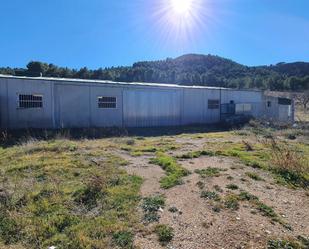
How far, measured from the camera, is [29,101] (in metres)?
17.3

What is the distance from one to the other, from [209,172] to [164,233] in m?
3.87

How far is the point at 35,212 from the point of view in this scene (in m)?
5.57

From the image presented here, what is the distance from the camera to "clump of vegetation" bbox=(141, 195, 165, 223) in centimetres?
532

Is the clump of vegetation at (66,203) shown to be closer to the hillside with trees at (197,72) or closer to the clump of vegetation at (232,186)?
the clump of vegetation at (232,186)

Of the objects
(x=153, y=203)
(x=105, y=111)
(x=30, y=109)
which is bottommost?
(x=153, y=203)

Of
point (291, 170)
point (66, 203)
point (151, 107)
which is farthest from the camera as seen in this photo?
point (151, 107)

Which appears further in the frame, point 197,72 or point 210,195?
point 197,72

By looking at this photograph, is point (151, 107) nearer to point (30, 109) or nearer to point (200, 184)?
point (30, 109)

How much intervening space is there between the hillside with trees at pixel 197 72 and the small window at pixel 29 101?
25.5 m

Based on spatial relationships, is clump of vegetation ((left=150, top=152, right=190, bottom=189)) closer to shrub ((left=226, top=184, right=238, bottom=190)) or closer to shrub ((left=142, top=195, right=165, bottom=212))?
shrub ((left=142, top=195, right=165, bottom=212))

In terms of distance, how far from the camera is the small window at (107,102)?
20.0 metres

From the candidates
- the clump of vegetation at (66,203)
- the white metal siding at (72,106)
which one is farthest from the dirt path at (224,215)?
the white metal siding at (72,106)

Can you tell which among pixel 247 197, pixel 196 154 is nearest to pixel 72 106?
pixel 196 154

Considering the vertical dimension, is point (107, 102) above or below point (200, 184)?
above
